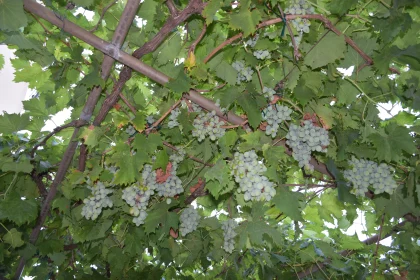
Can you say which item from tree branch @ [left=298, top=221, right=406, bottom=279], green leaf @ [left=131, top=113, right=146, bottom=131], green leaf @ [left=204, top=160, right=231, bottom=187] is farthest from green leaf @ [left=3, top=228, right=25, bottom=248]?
tree branch @ [left=298, top=221, right=406, bottom=279]

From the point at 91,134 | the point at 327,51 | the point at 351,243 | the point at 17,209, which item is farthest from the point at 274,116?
the point at 351,243

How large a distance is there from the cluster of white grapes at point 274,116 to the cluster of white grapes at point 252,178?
0.47ft

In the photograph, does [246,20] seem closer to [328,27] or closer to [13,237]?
[328,27]

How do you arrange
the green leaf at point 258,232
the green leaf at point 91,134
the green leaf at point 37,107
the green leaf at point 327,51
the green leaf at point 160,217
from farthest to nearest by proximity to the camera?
the green leaf at point 37,107, the green leaf at point 160,217, the green leaf at point 258,232, the green leaf at point 91,134, the green leaf at point 327,51

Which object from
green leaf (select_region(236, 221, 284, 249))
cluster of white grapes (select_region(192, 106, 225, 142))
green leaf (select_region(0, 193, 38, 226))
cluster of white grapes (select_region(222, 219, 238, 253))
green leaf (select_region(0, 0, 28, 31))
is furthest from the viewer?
cluster of white grapes (select_region(222, 219, 238, 253))

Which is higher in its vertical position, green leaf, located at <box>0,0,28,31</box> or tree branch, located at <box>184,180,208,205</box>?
green leaf, located at <box>0,0,28,31</box>

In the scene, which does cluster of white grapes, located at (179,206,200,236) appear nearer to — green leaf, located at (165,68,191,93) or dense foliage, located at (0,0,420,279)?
dense foliage, located at (0,0,420,279)

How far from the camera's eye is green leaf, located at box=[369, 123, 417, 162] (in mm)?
1830

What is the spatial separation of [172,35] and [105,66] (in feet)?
1.25

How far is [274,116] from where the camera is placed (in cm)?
193

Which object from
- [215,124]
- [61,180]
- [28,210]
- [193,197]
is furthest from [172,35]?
[28,210]

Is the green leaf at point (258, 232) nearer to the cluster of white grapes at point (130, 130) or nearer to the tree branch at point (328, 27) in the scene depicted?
the cluster of white grapes at point (130, 130)

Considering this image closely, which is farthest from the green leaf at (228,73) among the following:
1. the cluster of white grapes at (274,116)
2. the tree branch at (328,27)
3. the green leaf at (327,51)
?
the green leaf at (327,51)

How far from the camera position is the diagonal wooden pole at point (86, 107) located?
1.75 metres
